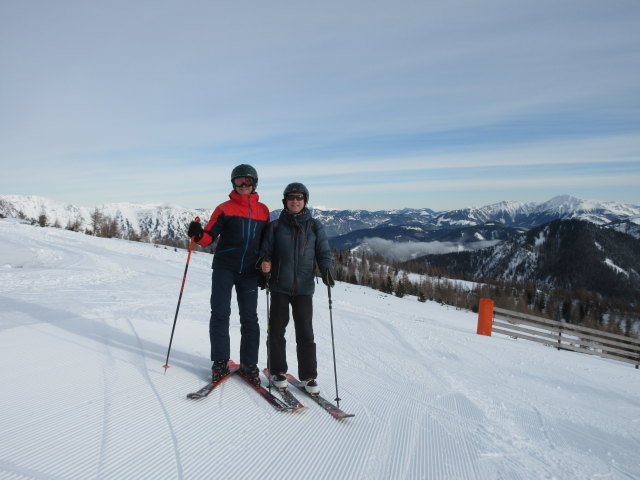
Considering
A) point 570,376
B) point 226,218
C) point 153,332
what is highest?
point 226,218

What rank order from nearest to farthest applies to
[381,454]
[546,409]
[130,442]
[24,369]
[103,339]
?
[130,442] < [381,454] < [24,369] < [546,409] < [103,339]

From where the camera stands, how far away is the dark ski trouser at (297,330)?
3.58 meters

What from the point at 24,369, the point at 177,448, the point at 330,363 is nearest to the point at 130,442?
the point at 177,448

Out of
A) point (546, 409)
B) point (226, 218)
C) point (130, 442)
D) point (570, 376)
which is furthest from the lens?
point (570, 376)

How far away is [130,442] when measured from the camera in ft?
8.00

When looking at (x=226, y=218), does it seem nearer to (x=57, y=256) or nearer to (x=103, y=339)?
(x=103, y=339)

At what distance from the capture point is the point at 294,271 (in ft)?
11.6

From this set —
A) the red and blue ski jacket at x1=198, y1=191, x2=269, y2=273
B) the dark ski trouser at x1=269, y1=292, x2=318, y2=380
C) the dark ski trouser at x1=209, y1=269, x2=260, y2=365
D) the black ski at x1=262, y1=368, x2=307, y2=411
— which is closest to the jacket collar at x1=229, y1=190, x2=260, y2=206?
the red and blue ski jacket at x1=198, y1=191, x2=269, y2=273

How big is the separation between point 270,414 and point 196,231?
1991 mm

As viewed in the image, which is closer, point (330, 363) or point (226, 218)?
point (226, 218)

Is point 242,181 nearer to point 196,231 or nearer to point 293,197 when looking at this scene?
point 293,197

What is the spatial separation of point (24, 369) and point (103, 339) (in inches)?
48.3

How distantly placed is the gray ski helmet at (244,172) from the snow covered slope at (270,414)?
2.23 metres

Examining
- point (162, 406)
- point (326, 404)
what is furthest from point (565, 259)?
point (162, 406)
